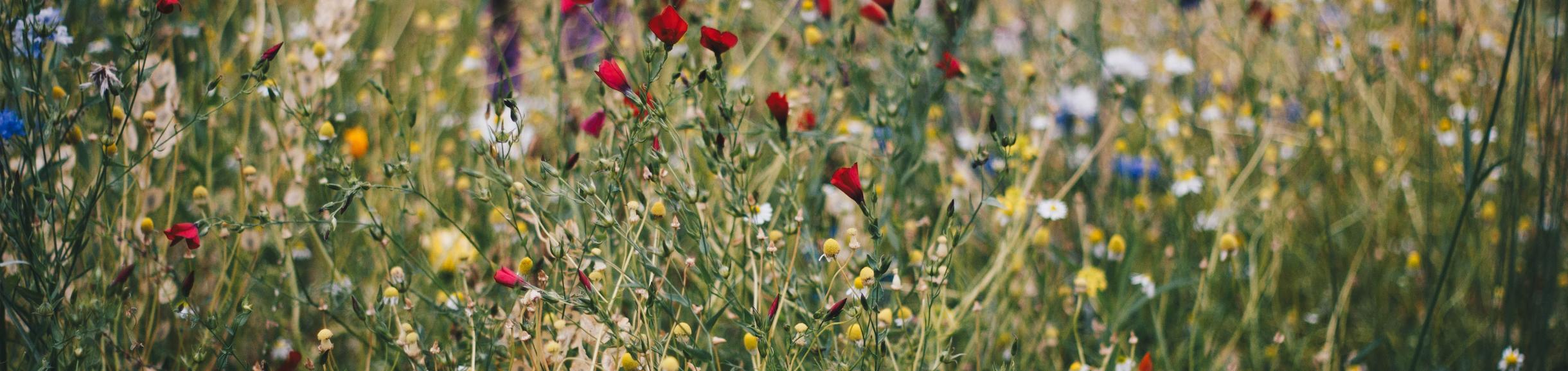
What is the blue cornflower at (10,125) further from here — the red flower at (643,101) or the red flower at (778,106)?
the red flower at (778,106)

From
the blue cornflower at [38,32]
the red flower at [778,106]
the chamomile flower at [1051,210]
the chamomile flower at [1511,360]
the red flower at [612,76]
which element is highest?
the blue cornflower at [38,32]

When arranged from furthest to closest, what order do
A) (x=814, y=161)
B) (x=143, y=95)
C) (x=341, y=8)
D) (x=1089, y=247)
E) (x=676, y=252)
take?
1. (x=1089, y=247)
2. (x=814, y=161)
3. (x=341, y=8)
4. (x=143, y=95)
5. (x=676, y=252)

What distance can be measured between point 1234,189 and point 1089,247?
263 mm

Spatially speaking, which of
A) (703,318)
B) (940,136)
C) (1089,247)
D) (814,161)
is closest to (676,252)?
(703,318)

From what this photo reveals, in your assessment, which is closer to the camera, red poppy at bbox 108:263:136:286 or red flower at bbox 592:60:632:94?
red flower at bbox 592:60:632:94

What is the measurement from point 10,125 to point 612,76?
711 mm

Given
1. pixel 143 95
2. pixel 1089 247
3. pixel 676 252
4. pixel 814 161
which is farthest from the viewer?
pixel 1089 247

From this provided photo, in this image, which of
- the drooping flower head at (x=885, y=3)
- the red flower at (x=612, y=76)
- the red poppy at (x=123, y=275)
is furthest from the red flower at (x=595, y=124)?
the red poppy at (x=123, y=275)

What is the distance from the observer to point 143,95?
1.17 metres

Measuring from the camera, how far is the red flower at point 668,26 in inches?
34.5

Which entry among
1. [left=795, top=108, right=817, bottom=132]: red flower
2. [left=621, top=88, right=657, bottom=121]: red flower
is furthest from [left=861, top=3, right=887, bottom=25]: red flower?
[left=621, top=88, right=657, bottom=121]: red flower

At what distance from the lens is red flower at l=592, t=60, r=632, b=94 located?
0.87m

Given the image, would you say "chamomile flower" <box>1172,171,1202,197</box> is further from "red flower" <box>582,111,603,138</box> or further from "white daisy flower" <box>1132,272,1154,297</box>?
"red flower" <box>582,111,603,138</box>

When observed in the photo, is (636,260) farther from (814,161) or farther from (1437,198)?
(1437,198)
